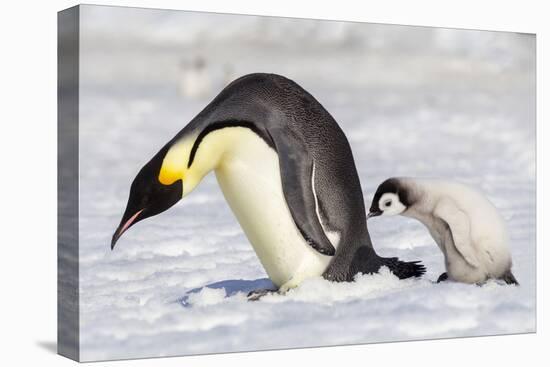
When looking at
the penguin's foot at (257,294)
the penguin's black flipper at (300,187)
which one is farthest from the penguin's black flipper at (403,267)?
the penguin's foot at (257,294)

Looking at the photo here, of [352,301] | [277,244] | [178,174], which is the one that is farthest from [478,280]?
[178,174]

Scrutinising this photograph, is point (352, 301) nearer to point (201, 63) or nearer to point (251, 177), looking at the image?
point (251, 177)

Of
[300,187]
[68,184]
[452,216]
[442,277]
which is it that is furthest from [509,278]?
[68,184]

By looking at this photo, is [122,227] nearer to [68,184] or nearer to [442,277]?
[68,184]

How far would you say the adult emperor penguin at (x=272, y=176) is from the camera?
229 inches

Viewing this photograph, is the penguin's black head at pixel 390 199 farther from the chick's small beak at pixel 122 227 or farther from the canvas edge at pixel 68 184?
the canvas edge at pixel 68 184

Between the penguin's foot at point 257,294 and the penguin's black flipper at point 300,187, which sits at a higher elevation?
the penguin's black flipper at point 300,187

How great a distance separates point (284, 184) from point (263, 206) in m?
0.15

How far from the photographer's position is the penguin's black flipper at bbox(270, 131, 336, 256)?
19.4 ft

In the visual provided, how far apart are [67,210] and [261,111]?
108 cm

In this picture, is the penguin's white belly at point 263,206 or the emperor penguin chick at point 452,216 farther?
the emperor penguin chick at point 452,216

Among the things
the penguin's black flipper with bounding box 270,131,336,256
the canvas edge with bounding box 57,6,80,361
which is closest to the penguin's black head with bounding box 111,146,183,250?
the canvas edge with bounding box 57,6,80,361

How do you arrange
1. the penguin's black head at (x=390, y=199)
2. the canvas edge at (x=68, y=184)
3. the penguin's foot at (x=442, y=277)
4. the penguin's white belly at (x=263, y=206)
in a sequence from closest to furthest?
the canvas edge at (x=68, y=184), the penguin's white belly at (x=263, y=206), the penguin's black head at (x=390, y=199), the penguin's foot at (x=442, y=277)

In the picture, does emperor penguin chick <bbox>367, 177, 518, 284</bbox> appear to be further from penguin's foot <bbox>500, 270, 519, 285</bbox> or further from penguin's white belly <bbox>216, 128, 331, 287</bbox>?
penguin's white belly <bbox>216, 128, 331, 287</bbox>
